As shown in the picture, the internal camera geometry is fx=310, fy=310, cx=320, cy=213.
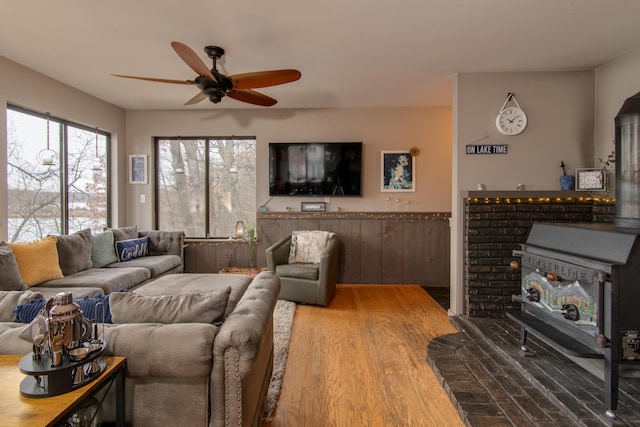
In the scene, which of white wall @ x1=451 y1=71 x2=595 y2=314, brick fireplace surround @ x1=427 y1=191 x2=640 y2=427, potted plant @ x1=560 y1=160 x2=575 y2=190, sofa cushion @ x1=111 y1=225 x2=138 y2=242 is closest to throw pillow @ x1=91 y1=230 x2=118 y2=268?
sofa cushion @ x1=111 y1=225 x2=138 y2=242

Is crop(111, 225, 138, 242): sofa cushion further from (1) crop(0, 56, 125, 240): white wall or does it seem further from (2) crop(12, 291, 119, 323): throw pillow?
(2) crop(12, 291, 119, 323): throw pillow

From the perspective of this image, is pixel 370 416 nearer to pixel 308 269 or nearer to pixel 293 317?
pixel 293 317

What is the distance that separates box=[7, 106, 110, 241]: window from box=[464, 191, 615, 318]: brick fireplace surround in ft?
15.5

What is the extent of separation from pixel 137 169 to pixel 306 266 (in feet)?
10.4

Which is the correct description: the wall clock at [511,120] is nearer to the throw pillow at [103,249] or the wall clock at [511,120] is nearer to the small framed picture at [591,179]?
the small framed picture at [591,179]

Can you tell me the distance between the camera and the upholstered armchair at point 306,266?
3758 millimetres

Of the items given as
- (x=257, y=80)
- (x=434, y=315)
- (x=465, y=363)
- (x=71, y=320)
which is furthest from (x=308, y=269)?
(x=71, y=320)

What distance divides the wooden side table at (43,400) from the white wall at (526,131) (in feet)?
10.1

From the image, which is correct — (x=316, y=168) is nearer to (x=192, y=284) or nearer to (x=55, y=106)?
(x=192, y=284)

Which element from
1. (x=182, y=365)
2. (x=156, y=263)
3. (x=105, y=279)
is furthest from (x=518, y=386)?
(x=156, y=263)

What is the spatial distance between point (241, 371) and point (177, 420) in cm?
34

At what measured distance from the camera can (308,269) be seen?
386cm

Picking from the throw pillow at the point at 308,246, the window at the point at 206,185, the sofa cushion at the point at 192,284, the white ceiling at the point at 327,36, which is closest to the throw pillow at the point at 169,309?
the sofa cushion at the point at 192,284

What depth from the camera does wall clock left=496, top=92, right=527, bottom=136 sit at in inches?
127
